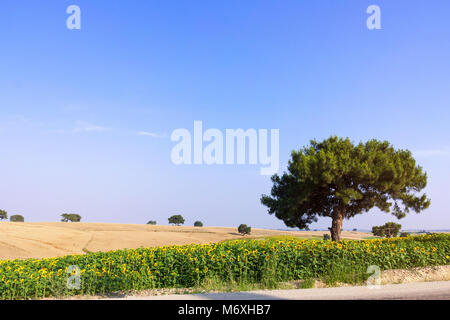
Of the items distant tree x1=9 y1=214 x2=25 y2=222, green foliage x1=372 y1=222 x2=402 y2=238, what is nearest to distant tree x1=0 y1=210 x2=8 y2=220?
distant tree x1=9 y1=214 x2=25 y2=222

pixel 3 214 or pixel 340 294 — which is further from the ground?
pixel 340 294

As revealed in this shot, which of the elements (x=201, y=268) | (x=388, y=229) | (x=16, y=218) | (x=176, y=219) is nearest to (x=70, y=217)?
(x=16, y=218)

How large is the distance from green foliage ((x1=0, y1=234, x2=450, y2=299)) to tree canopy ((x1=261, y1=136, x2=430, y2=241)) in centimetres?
1505

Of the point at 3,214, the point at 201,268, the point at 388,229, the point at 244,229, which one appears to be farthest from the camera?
the point at 3,214

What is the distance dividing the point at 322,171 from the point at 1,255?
964 inches

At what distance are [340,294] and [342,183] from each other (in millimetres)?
20109

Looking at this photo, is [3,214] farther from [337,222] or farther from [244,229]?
[337,222]

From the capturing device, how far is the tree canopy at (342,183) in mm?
26109

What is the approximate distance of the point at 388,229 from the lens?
47188mm

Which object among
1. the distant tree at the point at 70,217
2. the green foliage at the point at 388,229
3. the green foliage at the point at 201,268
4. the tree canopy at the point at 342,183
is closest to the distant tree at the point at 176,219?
the distant tree at the point at 70,217

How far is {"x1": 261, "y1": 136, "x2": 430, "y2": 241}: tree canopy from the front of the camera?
85.7 ft

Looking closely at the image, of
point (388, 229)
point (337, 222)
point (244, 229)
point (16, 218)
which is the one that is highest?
point (337, 222)
